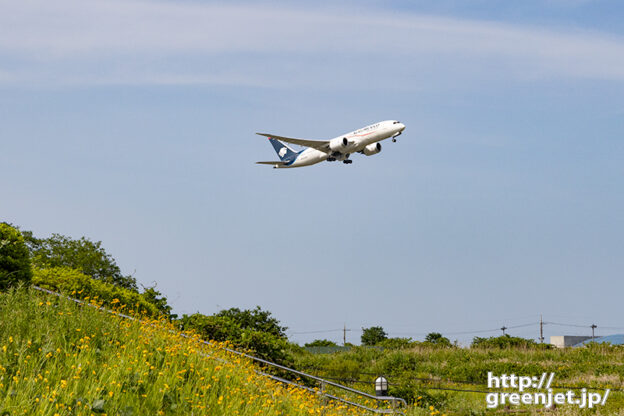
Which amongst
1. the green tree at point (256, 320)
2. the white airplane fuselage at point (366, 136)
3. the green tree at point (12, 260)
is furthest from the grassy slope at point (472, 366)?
the white airplane fuselage at point (366, 136)

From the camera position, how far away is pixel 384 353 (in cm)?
3138

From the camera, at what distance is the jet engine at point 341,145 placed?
4081cm

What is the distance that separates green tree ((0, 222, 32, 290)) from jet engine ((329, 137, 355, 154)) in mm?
28128

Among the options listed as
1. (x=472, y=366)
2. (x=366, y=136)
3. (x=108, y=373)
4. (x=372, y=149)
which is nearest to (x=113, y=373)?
(x=108, y=373)

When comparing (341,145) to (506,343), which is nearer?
(506,343)

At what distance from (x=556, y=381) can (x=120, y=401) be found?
19.5 metres

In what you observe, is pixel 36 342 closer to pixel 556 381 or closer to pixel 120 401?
pixel 120 401

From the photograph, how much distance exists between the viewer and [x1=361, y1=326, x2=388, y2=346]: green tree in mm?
51206

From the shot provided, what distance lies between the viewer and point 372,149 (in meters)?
41.7

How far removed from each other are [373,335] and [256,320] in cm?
3289

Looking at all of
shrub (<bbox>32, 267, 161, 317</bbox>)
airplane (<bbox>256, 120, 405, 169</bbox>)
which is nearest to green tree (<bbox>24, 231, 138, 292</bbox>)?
airplane (<bbox>256, 120, 405, 169</bbox>)

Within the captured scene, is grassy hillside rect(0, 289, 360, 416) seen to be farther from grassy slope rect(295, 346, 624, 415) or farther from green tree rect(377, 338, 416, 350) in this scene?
green tree rect(377, 338, 416, 350)

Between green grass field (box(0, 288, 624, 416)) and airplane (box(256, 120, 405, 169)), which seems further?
airplane (box(256, 120, 405, 169))

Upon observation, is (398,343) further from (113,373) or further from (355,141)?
(113,373)
